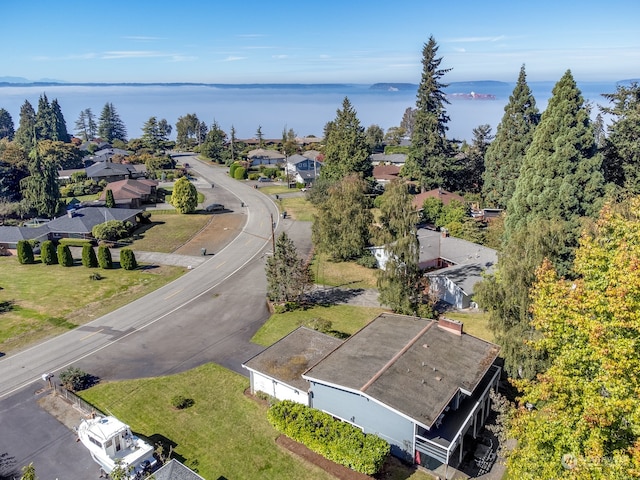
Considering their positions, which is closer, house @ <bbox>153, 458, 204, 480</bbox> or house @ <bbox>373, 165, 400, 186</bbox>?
house @ <bbox>153, 458, 204, 480</bbox>

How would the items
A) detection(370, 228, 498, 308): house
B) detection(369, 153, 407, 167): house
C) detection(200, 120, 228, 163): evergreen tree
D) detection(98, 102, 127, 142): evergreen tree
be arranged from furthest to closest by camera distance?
detection(98, 102, 127, 142): evergreen tree < detection(200, 120, 228, 163): evergreen tree < detection(369, 153, 407, 167): house < detection(370, 228, 498, 308): house

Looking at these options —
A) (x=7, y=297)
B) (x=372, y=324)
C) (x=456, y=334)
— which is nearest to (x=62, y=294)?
(x=7, y=297)

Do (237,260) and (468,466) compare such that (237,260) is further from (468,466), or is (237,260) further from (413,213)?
(468,466)

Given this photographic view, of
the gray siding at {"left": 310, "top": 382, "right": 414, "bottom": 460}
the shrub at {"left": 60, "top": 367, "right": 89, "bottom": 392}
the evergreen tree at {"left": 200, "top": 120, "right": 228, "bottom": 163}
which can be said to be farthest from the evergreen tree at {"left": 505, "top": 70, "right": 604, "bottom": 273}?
the evergreen tree at {"left": 200, "top": 120, "right": 228, "bottom": 163}

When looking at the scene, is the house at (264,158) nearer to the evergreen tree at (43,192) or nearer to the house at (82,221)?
the evergreen tree at (43,192)

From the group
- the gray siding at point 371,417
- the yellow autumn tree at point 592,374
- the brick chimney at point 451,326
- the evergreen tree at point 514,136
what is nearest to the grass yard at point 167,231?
the gray siding at point 371,417

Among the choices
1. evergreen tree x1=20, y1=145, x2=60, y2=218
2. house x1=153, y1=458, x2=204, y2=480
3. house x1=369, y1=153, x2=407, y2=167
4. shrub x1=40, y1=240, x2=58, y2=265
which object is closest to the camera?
house x1=153, y1=458, x2=204, y2=480

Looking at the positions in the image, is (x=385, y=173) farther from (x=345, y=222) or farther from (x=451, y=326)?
(x=451, y=326)

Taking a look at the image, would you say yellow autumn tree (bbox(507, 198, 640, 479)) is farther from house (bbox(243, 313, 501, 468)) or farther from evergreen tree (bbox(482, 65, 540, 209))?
evergreen tree (bbox(482, 65, 540, 209))
